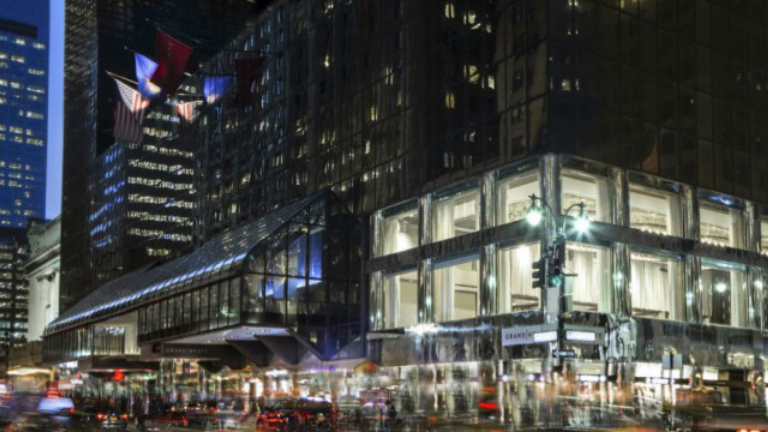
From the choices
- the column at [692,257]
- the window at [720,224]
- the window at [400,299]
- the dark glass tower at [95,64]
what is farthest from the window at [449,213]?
the dark glass tower at [95,64]

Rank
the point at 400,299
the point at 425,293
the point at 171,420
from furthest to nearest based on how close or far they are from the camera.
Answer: the point at 400,299, the point at 425,293, the point at 171,420

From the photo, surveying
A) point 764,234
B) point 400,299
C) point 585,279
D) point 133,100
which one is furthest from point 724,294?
point 133,100

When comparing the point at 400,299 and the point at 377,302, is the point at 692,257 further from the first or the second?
the point at 377,302

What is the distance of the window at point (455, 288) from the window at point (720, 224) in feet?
38.1

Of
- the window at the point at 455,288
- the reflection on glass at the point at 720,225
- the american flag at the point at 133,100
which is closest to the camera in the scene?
the window at the point at 455,288

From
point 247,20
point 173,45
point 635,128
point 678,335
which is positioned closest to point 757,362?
point 678,335

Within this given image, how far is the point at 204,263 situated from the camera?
177ft

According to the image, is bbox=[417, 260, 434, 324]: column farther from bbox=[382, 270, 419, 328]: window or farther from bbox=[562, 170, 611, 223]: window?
bbox=[562, 170, 611, 223]: window

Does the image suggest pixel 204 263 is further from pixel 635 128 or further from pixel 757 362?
pixel 757 362

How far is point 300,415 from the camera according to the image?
1610 inches

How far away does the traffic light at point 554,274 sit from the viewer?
94.7 feet

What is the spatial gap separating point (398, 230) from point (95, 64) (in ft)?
237

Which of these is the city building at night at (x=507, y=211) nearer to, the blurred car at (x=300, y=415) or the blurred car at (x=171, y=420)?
the blurred car at (x=300, y=415)

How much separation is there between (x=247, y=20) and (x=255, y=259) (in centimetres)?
7938
